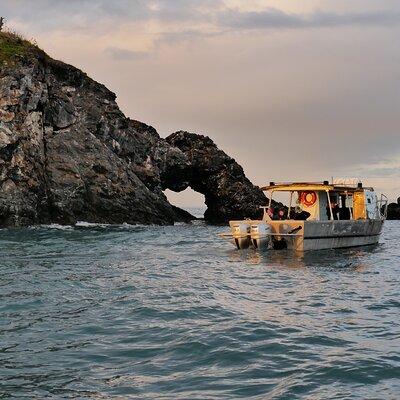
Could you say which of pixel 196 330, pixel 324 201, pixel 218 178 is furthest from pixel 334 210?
pixel 218 178

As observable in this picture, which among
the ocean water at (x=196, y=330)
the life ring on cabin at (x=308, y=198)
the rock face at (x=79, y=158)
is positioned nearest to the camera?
the ocean water at (x=196, y=330)

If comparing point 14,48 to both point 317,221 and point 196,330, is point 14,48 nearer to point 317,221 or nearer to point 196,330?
point 317,221

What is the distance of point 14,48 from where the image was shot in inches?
2110

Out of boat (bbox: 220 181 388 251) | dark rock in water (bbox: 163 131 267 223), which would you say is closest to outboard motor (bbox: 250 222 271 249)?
boat (bbox: 220 181 388 251)

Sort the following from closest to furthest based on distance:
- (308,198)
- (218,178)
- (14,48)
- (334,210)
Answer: (308,198) → (334,210) → (14,48) → (218,178)

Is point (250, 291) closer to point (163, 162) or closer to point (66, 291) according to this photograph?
point (66, 291)

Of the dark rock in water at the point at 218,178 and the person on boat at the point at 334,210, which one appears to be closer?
the person on boat at the point at 334,210

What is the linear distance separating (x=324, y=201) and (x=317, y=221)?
4810 mm

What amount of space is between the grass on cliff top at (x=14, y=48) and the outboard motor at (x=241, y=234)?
3000 centimetres

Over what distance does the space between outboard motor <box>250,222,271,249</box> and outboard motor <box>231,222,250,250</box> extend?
1.48 feet

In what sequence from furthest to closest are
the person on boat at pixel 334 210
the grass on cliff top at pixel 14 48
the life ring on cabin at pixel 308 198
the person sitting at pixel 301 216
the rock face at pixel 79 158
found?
the grass on cliff top at pixel 14 48, the rock face at pixel 79 158, the life ring on cabin at pixel 308 198, the person on boat at pixel 334 210, the person sitting at pixel 301 216

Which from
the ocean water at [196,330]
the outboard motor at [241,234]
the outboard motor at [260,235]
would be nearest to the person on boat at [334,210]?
the outboard motor at [260,235]

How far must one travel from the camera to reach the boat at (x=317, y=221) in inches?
1214

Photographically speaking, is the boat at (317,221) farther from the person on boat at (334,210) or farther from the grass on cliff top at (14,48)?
the grass on cliff top at (14,48)
